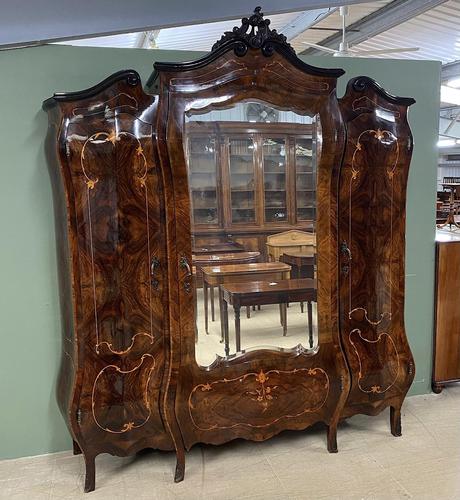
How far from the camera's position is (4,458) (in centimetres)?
254

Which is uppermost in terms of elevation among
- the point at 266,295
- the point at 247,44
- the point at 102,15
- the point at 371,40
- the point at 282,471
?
the point at 371,40

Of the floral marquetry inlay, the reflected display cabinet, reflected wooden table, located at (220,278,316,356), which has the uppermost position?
the reflected display cabinet

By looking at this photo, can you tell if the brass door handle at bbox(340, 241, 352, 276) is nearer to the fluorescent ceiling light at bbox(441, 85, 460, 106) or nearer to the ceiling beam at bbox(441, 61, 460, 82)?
the ceiling beam at bbox(441, 61, 460, 82)

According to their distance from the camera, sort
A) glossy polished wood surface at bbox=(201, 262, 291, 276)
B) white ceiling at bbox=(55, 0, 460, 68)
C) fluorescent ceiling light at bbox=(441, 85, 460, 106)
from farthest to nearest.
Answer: fluorescent ceiling light at bbox=(441, 85, 460, 106) < white ceiling at bbox=(55, 0, 460, 68) < glossy polished wood surface at bbox=(201, 262, 291, 276)

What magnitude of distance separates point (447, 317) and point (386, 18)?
293cm

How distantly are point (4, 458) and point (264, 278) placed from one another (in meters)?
1.64

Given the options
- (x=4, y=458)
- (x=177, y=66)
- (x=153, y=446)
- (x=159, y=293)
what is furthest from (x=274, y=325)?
(x=4, y=458)

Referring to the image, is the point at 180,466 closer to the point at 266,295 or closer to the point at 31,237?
the point at 266,295

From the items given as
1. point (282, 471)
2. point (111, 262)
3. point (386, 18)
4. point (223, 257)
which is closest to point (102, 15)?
point (111, 262)

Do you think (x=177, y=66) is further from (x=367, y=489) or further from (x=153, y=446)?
(x=367, y=489)

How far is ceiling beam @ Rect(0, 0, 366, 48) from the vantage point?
7.42 ft

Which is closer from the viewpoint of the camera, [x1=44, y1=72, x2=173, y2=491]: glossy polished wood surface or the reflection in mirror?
[x1=44, y1=72, x2=173, y2=491]: glossy polished wood surface

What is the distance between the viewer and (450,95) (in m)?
8.39

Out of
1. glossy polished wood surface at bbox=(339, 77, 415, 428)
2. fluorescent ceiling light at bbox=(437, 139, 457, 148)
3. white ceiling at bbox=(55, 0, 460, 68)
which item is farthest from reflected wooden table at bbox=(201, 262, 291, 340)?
fluorescent ceiling light at bbox=(437, 139, 457, 148)
